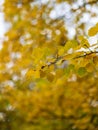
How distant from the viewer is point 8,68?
4.18 m

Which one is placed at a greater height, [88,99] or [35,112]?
[35,112]

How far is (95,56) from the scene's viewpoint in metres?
1.67

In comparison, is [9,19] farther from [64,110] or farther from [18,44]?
[64,110]

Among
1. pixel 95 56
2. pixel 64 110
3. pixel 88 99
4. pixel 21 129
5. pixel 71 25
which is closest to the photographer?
pixel 95 56

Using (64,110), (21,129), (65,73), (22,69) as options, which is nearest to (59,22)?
(22,69)

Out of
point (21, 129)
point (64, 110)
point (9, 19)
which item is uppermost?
point (21, 129)

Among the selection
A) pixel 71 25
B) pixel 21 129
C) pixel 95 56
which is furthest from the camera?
pixel 21 129

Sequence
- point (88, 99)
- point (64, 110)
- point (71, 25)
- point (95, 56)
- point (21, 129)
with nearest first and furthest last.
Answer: point (95, 56)
point (71, 25)
point (88, 99)
point (64, 110)
point (21, 129)

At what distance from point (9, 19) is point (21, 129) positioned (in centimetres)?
474

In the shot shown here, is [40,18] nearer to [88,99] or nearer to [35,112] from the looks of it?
[88,99]

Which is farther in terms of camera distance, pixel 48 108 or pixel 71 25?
pixel 48 108

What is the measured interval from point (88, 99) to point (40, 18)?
3.09 feet

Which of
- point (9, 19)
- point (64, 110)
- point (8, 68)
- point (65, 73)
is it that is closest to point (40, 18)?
point (9, 19)

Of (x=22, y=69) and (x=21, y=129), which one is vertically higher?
(x=21, y=129)
